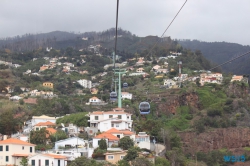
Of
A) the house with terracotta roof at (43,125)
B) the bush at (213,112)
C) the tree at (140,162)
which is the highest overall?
the bush at (213,112)

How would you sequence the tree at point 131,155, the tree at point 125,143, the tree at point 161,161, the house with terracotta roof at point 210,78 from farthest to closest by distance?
1. the house with terracotta roof at point 210,78
2. the tree at point 125,143
3. the tree at point 161,161
4. the tree at point 131,155

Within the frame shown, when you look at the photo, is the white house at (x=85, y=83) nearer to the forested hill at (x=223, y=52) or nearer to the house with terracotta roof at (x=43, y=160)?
the forested hill at (x=223, y=52)

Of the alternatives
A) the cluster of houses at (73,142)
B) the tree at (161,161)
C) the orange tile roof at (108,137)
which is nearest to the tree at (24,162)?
the cluster of houses at (73,142)

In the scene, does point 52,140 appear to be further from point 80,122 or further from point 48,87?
point 48,87

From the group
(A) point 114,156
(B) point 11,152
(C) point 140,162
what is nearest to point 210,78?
(A) point 114,156

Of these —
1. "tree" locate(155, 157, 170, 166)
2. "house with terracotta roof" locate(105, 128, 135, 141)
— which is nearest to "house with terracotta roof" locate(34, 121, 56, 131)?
"house with terracotta roof" locate(105, 128, 135, 141)

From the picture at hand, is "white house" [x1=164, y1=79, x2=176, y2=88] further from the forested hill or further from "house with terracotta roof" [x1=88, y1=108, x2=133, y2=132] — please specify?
the forested hill

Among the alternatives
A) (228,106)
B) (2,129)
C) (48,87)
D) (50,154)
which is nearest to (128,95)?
(228,106)
